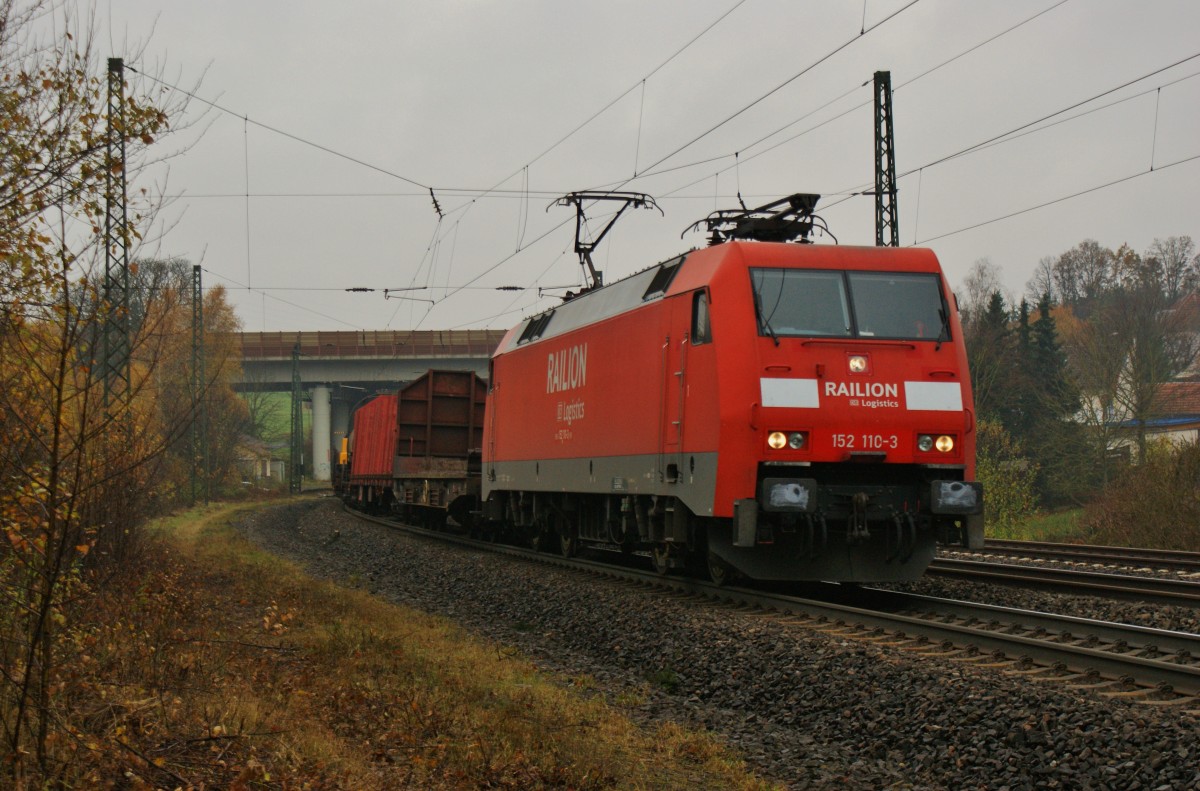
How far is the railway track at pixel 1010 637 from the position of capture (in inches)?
271

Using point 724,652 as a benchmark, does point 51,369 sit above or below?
above

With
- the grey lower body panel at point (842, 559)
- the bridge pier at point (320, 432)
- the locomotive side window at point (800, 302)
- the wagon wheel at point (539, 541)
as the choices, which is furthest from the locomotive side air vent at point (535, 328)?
the bridge pier at point (320, 432)

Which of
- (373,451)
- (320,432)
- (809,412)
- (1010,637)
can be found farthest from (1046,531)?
(320,432)

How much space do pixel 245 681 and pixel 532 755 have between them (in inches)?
89.7

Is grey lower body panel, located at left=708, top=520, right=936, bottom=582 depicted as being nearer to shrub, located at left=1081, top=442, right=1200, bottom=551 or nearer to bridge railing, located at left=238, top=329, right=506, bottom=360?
shrub, located at left=1081, top=442, right=1200, bottom=551

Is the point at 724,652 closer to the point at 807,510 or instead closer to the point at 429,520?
the point at 807,510

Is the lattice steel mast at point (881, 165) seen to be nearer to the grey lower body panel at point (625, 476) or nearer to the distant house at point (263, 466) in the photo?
the grey lower body panel at point (625, 476)

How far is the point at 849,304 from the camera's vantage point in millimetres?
11266

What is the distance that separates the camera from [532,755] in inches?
238

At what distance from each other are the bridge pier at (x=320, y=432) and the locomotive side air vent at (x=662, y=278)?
60920 mm

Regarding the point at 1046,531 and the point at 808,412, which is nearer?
the point at 808,412

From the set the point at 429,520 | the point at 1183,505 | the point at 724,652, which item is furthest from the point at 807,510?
the point at 429,520

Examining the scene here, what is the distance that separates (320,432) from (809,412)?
6626 cm

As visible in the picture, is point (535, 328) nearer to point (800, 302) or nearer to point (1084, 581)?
point (800, 302)
